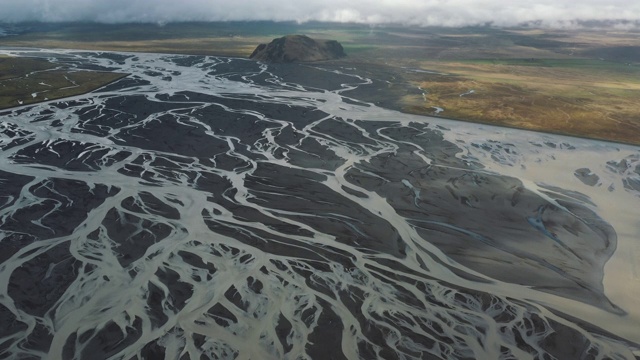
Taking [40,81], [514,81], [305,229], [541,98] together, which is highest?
[40,81]

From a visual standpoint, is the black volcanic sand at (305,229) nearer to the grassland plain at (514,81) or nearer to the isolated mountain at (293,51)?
the grassland plain at (514,81)

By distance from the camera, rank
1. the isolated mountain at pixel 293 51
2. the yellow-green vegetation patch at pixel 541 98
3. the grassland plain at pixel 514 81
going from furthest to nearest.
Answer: the isolated mountain at pixel 293 51 < the grassland plain at pixel 514 81 < the yellow-green vegetation patch at pixel 541 98

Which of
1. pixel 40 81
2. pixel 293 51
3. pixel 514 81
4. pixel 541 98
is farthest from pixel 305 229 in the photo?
pixel 293 51

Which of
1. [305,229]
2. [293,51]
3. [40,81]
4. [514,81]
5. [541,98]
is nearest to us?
[305,229]

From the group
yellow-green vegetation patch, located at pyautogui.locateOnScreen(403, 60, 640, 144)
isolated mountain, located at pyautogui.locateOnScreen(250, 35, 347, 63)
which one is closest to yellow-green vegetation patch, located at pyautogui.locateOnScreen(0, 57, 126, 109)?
isolated mountain, located at pyautogui.locateOnScreen(250, 35, 347, 63)

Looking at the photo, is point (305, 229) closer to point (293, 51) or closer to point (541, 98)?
Result: point (541, 98)

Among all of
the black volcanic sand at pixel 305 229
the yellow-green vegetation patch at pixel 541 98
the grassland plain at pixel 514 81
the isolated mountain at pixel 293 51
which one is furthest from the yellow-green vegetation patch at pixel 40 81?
the yellow-green vegetation patch at pixel 541 98

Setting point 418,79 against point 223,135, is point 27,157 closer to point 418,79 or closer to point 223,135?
point 223,135
